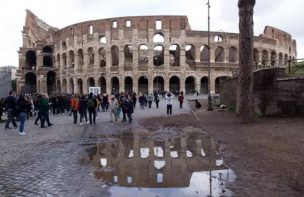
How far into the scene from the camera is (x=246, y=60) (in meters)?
15.5

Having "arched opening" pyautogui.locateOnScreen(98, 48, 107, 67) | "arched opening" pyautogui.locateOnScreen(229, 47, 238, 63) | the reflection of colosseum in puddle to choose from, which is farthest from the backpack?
"arched opening" pyautogui.locateOnScreen(229, 47, 238, 63)

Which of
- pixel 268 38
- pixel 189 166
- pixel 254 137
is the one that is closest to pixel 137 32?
pixel 268 38

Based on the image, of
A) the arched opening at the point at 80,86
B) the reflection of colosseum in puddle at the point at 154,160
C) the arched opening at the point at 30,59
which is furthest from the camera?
the arched opening at the point at 30,59

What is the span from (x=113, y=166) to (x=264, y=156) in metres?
3.58

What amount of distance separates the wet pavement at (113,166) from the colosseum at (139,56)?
40.7 meters

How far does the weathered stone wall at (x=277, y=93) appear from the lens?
16422 mm

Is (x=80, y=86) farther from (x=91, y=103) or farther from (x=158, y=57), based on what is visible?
(x=91, y=103)

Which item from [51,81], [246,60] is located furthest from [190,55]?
[246,60]

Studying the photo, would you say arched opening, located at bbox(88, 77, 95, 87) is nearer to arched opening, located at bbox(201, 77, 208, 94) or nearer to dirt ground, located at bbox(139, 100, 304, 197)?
arched opening, located at bbox(201, 77, 208, 94)

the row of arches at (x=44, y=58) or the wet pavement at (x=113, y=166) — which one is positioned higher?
the row of arches at (x=44, y=58)

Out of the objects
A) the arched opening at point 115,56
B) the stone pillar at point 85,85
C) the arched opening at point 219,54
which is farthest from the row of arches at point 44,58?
the arched opening at point 219,54

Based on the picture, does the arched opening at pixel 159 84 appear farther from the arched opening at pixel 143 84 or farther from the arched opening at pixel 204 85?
the arched opening at pixel 204 85

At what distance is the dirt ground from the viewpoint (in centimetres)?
573

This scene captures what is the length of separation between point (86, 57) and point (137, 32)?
9.67 m
